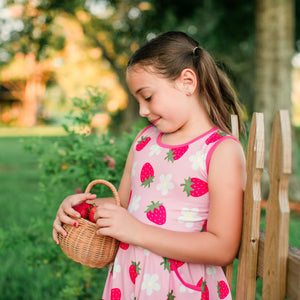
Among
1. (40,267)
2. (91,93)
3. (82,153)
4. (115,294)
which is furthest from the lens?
(40,267)

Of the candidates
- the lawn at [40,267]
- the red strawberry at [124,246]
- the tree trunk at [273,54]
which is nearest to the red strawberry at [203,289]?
the red strawberry at [124,246]

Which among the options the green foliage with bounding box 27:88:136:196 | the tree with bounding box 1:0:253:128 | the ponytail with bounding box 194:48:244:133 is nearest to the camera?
the ponytail with bounding box 194:48:244:133

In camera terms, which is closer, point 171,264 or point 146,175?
point 171,264

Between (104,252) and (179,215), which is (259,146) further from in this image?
(104,252)

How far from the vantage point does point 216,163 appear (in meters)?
1.43

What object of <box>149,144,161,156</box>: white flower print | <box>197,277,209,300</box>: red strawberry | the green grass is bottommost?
the green grass

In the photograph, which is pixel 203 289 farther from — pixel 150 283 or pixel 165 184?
pixel 165 184

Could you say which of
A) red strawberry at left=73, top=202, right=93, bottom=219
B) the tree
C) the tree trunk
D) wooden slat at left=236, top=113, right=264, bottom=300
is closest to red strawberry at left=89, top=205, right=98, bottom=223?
red strawberry at left=73, top=202, right=93, bottom=219

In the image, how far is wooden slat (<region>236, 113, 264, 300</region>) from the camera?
4.31 feet

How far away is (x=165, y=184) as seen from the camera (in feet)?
5.05

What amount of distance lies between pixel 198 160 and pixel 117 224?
0.41 metres

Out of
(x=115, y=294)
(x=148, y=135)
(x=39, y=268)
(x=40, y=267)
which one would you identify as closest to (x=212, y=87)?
(x=148, y=135)

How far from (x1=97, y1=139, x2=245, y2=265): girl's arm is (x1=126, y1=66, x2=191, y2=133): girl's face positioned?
241 millimetres

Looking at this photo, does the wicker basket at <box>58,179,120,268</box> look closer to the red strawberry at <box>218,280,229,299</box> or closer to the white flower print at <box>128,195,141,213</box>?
the white flower print at <box>128,195,141,213</box>
